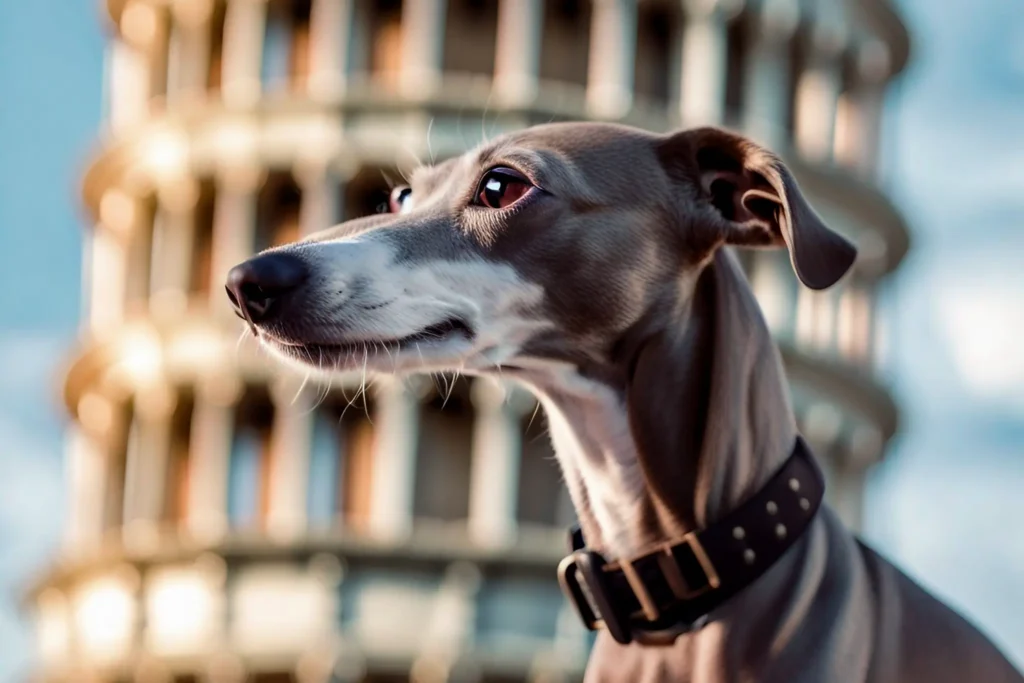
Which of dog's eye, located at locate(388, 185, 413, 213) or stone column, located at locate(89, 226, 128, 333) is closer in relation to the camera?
dog's eye, located at locate(388, 185, 413, 213)

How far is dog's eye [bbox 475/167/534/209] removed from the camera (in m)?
2.37

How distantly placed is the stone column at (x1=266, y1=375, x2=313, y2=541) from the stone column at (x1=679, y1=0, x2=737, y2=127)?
7.21 meters

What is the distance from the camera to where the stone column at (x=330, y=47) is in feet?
91.7

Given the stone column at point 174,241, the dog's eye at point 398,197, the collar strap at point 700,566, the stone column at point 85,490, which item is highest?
the dog's eye at point 398,197

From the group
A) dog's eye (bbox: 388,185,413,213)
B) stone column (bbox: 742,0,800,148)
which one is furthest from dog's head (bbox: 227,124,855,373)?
stone column (bbox: 742,0,800,148)

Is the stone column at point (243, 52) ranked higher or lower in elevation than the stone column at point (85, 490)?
higher

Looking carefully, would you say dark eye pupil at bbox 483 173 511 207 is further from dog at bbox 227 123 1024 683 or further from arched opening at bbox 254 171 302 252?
arched opening at bbox 254 171 302 252

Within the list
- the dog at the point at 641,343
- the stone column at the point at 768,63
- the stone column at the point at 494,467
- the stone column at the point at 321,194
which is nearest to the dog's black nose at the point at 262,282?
the dog at the point at 641,343

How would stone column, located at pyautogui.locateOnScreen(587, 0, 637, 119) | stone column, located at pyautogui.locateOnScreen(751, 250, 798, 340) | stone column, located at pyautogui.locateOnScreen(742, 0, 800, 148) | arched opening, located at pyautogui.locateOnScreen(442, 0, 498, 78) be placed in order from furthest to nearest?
1. stone column, located at pyautogui.locateOnScreen(742, 0, 800, 148)
2. arched opening, located at pyautogui.locateOnScreen(442, 0, 498, 78)
3. stone column, located at pyautogui.locateOnScreen(587, 0, 637, 119)
4. stone column, located at pyautogui.locateOnScreen(751, 250, 798, 340)

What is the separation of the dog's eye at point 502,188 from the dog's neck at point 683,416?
0.71 feet

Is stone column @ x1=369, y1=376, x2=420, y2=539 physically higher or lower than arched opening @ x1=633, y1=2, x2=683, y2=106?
lower

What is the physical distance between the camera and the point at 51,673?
1128 inches

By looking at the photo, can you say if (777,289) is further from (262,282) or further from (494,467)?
(262,282)

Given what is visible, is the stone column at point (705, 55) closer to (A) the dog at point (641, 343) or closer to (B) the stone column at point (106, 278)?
(B) the stone column at point (106, 278)
